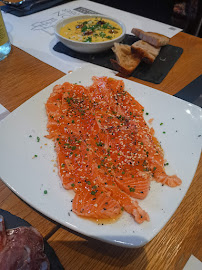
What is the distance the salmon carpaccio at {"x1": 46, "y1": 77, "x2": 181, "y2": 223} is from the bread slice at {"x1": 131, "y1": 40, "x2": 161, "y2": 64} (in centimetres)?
52

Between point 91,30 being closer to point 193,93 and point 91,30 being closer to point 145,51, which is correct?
point 145,51

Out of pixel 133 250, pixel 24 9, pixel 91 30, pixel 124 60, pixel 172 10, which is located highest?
pixel 24 9

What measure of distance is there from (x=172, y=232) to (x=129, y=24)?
8.56 ft

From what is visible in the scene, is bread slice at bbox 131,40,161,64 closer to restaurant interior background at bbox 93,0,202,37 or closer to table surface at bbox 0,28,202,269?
table surface at bbox 0,28,202,269

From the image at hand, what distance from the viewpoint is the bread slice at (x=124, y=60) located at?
76.3 inches

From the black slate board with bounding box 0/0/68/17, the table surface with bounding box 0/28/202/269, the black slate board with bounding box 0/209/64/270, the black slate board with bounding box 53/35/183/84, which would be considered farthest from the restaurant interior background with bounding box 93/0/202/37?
the black slate board with bounding box 0/209/64/270

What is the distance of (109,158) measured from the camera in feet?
4.21

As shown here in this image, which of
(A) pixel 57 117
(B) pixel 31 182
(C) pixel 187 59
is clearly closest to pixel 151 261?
(B) pixel 31 182

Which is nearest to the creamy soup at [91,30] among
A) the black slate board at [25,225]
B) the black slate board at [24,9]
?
the black slate board at [24,9]

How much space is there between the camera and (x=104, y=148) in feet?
4.44

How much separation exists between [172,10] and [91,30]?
2.59 metres

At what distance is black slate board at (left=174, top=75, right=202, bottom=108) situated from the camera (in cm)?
174

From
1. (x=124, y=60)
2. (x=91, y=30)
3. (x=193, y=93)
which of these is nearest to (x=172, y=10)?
(x=91, y=30)

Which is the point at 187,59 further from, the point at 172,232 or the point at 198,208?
the point at 172,232
